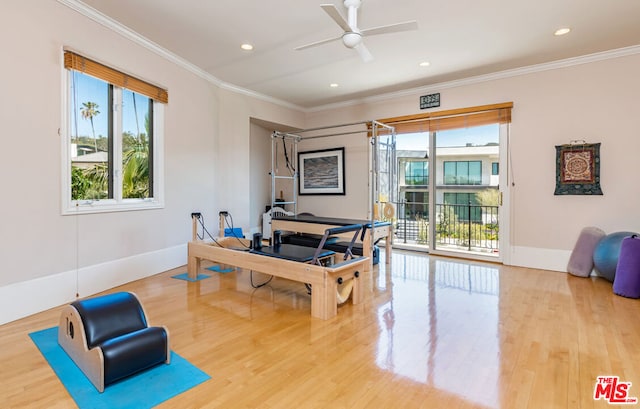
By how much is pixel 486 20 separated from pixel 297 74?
8.11ft

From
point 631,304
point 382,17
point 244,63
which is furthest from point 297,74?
point 631,304

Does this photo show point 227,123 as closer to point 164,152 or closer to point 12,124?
point 164,152

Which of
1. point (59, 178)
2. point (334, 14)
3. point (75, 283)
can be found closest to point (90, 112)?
point (59, 178)

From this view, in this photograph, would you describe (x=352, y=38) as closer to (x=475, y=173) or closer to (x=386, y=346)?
(x=386, y=346)

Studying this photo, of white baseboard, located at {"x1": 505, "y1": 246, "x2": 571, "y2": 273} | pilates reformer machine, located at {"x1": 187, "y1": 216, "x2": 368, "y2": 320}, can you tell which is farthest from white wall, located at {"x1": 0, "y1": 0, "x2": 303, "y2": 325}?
white baseboard, located at {"x1": 505, "y1": 246, "x2": 571, "y2": 273}

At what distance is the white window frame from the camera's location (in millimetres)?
2895

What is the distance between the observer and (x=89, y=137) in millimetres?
3229

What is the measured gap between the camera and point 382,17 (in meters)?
3.09

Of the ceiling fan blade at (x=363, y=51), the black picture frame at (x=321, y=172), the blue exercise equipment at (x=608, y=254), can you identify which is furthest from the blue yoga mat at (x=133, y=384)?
the black picture frame at (x=321, y=172)

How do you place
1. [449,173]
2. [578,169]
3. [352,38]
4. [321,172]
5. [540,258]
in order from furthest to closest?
→ 1. [321,172]
2. [449,173]
3. [540,258]
4. [578,169]
5. [352,38]

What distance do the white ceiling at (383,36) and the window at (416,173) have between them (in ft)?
4.43

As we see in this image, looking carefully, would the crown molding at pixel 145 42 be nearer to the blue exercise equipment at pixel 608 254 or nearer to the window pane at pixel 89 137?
the window pane at pixel 89 137

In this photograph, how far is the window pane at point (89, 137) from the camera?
3062 mm

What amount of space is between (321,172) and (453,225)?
263 centimetres
